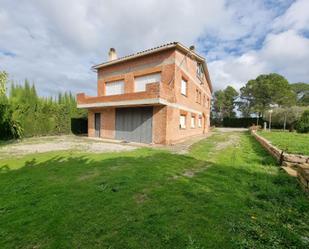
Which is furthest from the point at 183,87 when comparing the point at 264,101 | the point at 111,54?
the point at 264,101

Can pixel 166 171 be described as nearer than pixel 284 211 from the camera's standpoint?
No

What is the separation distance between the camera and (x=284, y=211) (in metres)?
3.30

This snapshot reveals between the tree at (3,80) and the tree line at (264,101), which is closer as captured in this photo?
the tree at (3,80)

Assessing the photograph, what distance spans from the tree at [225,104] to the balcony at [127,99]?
46042mm

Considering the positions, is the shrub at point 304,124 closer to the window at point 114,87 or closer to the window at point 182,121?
the window at point 182,121

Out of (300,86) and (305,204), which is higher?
(300,86)

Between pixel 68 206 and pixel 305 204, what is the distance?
15.7 feet

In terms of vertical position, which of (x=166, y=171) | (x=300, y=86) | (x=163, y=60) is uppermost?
(x=300, y=86)

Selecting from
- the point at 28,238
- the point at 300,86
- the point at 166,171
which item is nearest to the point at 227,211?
the point at 166,171

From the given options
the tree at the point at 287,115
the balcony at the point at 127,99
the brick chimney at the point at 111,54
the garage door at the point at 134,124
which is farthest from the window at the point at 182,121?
the tree at the point at 287,115

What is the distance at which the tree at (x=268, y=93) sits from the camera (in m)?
39.3

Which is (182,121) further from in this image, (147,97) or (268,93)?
(268,93)

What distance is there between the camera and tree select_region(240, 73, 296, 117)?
129 ft

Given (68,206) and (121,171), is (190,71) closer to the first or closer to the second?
(121,171)
